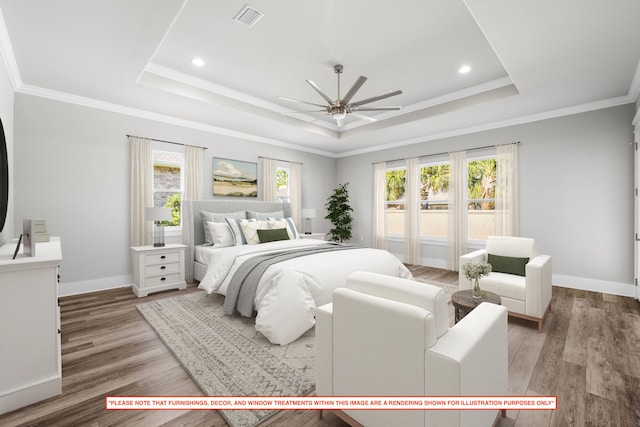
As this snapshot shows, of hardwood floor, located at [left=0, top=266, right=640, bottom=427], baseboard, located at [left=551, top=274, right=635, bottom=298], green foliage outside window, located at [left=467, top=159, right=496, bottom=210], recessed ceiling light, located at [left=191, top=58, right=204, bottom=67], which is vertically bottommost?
hardwood floor, located at [left=0, top=266, right=640, bottom=427]

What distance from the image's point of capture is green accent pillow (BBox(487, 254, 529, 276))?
128 inches

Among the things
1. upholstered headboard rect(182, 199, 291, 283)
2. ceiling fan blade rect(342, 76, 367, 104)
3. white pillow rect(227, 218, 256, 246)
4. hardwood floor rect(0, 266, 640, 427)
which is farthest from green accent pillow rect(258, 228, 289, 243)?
ceiling fan blade rect(342, 76, 367, 104)

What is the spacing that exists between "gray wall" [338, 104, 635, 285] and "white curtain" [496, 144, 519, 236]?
0.11 metres

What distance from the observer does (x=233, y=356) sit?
89.0 inches

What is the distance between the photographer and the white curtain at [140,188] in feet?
14.0

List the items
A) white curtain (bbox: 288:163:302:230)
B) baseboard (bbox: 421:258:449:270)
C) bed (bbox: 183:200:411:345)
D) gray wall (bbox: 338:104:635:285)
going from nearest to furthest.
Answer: bed (bbox: 183:200:411:345) → gray wall (bbox: 338:104:635:285) → baseboard (bbox: 421:258:449:270) → white curtain (bbox: 288:163:302:230)

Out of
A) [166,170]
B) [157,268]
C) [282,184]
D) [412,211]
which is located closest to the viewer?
[157,268]

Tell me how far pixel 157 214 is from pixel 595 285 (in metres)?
6.38

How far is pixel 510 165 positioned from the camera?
4.76 meters

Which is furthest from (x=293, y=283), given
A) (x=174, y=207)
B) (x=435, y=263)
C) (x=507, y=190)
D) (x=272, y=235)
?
(x=507, y=190)

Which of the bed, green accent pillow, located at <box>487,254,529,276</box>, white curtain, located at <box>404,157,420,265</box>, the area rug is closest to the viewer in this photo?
the area rug

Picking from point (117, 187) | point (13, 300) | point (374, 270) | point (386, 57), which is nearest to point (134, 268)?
point (117, 187)

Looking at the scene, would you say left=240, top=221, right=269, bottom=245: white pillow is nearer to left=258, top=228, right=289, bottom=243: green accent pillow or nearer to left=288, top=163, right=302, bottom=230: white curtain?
left=258, top=228, right=289, bottom=243: green accent pillow

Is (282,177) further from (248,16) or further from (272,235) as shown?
(248,16)
